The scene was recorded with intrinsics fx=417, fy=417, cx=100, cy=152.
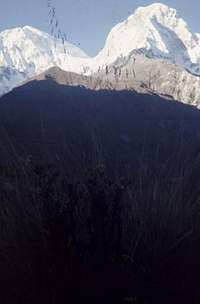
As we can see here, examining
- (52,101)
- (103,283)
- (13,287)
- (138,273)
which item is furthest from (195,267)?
(52,101)

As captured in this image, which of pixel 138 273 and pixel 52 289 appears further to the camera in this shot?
pixel 138 273

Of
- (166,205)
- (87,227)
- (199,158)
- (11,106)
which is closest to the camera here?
(87,227)

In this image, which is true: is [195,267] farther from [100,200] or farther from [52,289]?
[52,289]

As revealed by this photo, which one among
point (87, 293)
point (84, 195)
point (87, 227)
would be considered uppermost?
point (84, 195)

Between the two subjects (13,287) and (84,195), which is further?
(84,195)

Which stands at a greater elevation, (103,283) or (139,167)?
(139,167)

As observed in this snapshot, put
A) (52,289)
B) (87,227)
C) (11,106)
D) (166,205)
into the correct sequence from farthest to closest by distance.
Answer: (11,106) < (166,205) < (87,227) < (52,289)

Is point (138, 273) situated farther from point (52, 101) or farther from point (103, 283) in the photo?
point (52, 101)

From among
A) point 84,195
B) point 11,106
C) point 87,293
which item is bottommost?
point 11,106

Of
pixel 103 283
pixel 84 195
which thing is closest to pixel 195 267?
pixel 103 283
